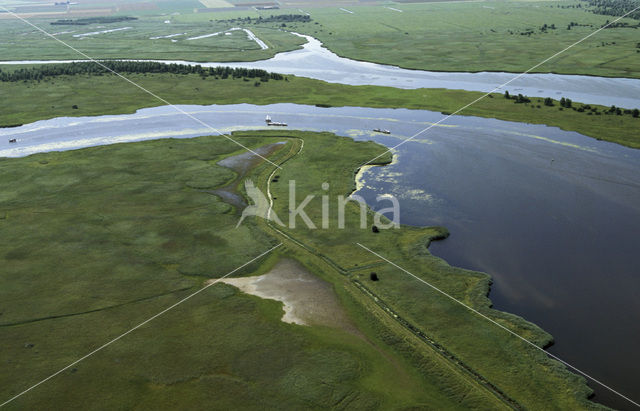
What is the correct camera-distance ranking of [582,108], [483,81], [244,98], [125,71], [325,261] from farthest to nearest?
[125,71] < [483,81] < [244,98] < [582,108] < [325,261]

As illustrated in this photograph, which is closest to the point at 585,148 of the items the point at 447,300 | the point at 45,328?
the point at 447,300

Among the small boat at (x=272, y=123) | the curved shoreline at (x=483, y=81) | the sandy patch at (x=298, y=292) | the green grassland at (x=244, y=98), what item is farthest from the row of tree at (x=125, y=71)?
the sandy patch at (x=298, y=292)

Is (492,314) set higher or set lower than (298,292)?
higher

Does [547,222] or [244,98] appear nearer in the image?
[547,222]

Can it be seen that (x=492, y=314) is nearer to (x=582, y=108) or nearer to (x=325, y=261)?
(x=325, y=261)

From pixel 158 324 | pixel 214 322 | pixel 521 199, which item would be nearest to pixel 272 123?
pixel 521 199

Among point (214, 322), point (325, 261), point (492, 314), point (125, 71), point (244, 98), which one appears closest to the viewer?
point (214, 322)

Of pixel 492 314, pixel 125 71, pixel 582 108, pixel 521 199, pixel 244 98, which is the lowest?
pixel 492 314

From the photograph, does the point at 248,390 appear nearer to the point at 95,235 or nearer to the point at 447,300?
the point at 447,300
